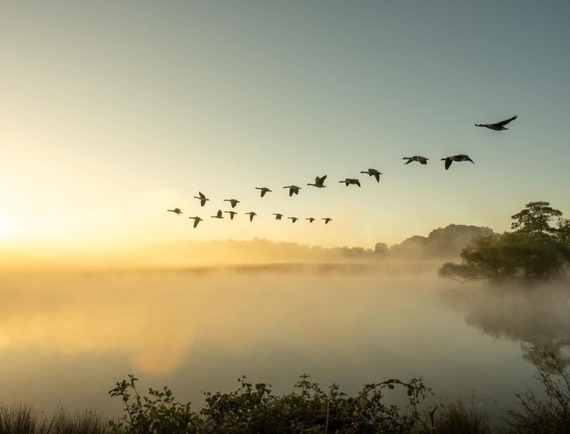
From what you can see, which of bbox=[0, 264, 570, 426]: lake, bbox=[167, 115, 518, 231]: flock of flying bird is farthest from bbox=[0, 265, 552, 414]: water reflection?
bbox=[167, 115, 518, 231]: flock of flying bird

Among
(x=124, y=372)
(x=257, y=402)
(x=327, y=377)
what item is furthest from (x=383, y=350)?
(x=257, y=402)

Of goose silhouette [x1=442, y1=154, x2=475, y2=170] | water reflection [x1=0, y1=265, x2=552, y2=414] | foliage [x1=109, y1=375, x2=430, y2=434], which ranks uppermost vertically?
goose silhouette [x1=442, y1=154, x2=475, y2=170]

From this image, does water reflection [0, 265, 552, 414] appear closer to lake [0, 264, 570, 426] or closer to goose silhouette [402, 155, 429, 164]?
lake [0, 264, 570, 426]

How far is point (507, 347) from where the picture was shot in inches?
1431

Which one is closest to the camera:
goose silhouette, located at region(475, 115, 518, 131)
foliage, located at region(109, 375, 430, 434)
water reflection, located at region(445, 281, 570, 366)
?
goose silhouette, located at region(475, 115, 518, 131)

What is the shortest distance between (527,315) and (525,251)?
10318 mm

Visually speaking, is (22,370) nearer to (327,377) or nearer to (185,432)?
(327,377)

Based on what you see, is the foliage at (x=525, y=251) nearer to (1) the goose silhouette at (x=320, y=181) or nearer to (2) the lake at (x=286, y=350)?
(2) the lake at (x=286, y=350)

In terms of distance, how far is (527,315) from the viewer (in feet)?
177

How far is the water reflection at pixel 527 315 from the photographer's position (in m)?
39.0

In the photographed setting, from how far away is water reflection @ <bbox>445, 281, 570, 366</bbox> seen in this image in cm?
3897

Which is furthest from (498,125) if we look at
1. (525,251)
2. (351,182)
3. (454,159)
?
(525,251)

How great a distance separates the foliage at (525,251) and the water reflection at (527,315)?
4.88 meters

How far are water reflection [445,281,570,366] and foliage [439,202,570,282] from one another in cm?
488
